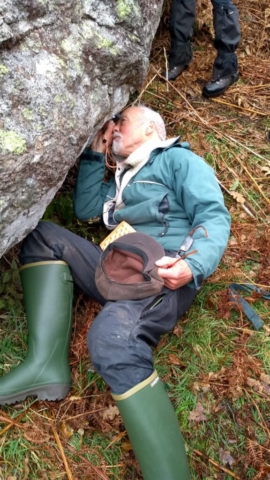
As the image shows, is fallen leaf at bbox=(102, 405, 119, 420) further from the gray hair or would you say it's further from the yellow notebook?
the gray hair

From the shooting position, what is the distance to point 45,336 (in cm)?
304

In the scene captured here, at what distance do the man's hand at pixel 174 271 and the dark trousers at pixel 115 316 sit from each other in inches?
6.0

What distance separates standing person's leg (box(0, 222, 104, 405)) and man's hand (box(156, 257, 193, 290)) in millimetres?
590

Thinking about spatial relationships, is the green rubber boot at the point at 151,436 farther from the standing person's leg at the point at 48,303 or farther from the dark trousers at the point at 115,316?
the standing person's leg at the point at 48,303

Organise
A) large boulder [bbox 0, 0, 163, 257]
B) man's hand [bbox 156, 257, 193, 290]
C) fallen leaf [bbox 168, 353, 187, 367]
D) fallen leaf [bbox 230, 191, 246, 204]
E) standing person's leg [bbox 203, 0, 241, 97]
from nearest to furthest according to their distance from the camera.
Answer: large boulder [bbox 0, 0, 163, 257], man's hand [bbox 156, 257, 193, 290], fallen leaf [bbox 168, 353, 187, 367], fallen leaf [bbox 230, 191, 246, 204], standing person's leg [bbox 203, 0, 241, 97]

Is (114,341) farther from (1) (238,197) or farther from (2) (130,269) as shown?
(1) (238,197)

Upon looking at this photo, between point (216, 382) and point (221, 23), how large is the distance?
3295 mm

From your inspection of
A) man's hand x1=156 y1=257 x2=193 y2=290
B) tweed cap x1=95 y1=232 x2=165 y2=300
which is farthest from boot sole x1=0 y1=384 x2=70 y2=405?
man's hand x1=156 y1=257 x2=193 y2=290

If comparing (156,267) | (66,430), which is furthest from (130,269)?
(66,430)

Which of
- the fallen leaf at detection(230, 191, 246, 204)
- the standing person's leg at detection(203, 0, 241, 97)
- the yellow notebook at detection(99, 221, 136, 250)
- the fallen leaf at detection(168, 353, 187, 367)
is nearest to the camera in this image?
the fallen leaf at detection(168, 353, 187, 367)

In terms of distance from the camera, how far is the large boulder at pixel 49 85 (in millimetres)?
2492

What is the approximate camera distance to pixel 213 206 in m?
3.11

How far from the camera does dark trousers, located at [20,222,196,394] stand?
2688mm

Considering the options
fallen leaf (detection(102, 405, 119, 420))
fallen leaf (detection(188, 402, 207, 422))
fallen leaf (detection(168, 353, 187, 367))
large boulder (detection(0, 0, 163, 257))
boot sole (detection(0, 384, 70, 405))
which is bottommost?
fallen leaf (detection(188, 402, 207, 422))
